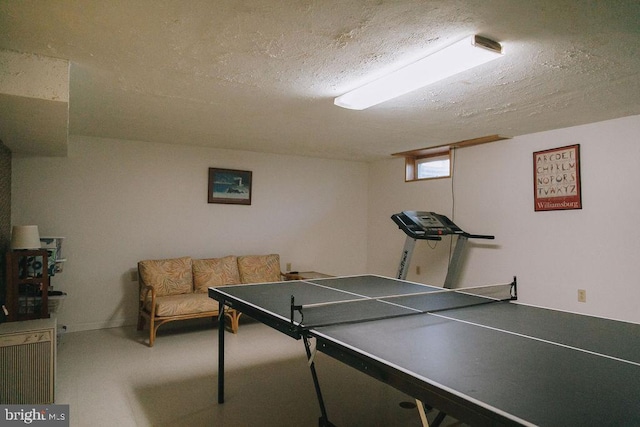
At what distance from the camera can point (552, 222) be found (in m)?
4.13

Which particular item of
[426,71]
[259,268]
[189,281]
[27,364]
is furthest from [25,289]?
[426,71]

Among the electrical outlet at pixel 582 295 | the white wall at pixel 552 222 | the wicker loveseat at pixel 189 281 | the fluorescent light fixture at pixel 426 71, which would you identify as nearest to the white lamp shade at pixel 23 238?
the wicker loveseat at pixel 189 281

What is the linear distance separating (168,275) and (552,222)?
4161 mm

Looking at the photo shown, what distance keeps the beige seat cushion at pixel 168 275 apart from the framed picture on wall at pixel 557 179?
13.0 ft

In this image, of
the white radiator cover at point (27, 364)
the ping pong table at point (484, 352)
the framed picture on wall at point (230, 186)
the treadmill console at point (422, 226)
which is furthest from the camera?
the framed picture on wall at point (230, 186)

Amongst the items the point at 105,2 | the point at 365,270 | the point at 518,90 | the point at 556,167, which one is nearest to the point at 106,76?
the point at 105,2

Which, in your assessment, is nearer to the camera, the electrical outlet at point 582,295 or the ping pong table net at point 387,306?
the ping pong table net at point 387,306

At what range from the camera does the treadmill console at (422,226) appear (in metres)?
4.33

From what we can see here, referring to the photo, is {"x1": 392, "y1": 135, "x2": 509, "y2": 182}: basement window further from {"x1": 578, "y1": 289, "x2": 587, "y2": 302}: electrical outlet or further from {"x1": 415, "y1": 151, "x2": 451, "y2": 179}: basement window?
{"x1": 578, "y1": 289, "x2": 587, "y2": 302}: electrical outlet

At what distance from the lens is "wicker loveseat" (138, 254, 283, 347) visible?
4.09 metres

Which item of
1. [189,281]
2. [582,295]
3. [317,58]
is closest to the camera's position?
[317,58]

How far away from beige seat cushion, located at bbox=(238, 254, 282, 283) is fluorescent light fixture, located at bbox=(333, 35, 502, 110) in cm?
272

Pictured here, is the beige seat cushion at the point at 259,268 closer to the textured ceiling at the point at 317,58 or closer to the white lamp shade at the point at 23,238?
the textured ceiling at the point at 317,58

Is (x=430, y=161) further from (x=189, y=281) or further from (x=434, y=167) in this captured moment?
(x=189, y=281)
